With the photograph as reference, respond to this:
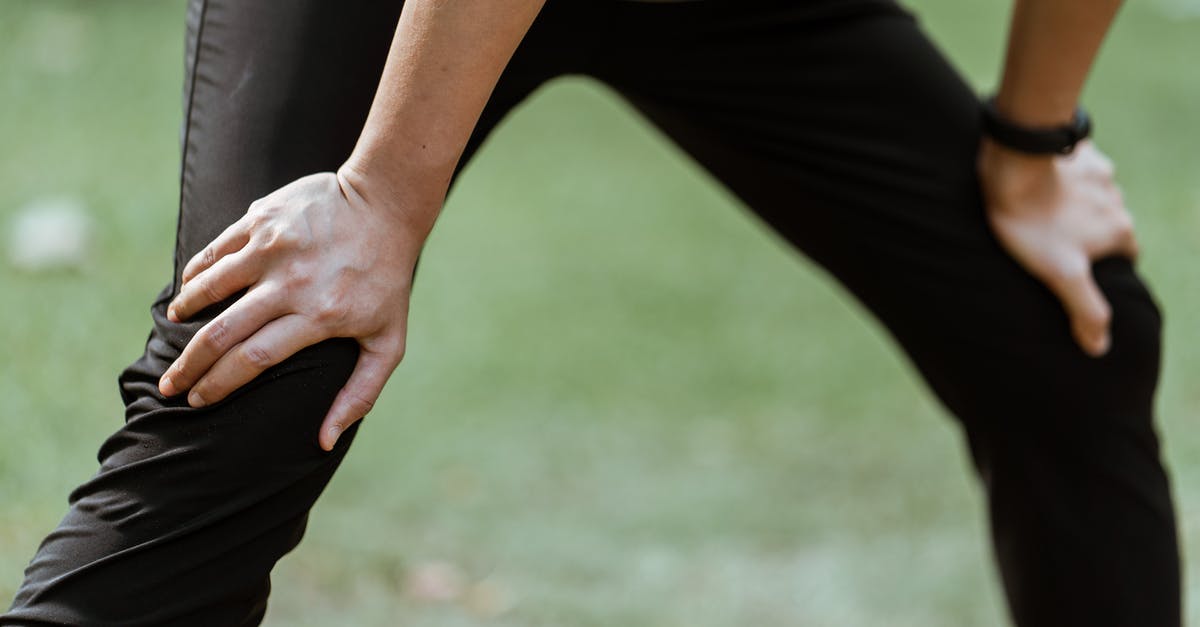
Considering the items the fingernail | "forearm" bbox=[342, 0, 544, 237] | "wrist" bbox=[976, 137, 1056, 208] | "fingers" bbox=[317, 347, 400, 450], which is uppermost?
"forearm" bbox=[342, 0, 544, 237]

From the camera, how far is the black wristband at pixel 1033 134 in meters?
1.54

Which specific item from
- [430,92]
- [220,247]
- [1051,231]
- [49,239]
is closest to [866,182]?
[1051,231]

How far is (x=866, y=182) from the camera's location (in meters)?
1.53

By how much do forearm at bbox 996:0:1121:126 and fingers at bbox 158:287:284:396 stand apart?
2.86ft

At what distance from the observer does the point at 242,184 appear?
1193 millimetres

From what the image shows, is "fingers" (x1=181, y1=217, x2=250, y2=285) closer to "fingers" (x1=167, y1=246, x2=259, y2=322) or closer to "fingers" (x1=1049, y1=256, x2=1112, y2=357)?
"fingers" (x1=167, y1=246, x2=259, y2=322)

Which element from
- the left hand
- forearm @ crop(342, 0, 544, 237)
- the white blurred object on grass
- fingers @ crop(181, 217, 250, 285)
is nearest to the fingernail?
fingers @ crop(181, 217, 250, 285)

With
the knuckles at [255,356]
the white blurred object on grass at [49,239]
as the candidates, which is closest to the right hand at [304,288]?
the knuckles at [255,356]

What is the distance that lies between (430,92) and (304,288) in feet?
0.61

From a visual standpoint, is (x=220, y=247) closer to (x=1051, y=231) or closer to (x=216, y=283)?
(x=216, y=283)

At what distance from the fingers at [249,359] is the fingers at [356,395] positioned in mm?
62

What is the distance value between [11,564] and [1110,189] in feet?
5.56

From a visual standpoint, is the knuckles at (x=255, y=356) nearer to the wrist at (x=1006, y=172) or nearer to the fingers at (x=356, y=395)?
the fingers at (x=356, y=395)

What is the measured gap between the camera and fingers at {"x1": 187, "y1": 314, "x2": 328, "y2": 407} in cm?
110
